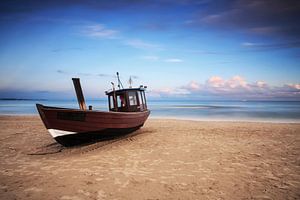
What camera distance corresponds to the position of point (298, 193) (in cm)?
454

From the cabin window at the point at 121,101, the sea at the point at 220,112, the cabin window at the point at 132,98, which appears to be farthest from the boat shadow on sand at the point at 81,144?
the sea at the point at 220,112

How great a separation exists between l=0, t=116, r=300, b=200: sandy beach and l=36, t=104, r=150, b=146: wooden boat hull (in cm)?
56

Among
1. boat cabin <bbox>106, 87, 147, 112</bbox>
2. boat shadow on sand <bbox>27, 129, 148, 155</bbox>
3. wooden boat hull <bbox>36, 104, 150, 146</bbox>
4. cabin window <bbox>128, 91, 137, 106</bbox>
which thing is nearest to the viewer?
wooden boat hull <bbox>36, 104, 150, 146</bbox>

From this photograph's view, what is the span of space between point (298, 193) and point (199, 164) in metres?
2.56

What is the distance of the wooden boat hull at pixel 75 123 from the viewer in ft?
26.5

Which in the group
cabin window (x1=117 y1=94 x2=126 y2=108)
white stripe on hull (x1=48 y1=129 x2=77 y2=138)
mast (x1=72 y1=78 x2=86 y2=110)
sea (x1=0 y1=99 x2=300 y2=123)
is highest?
mast (x1=72 y1=78 x2=86 y2=110)

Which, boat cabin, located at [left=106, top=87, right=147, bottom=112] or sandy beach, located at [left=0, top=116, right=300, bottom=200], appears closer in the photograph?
sandy beach, located at [left=0, top=116, right=300, bottom=200]

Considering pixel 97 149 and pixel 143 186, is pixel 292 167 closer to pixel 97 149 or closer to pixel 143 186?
pixel 143 186

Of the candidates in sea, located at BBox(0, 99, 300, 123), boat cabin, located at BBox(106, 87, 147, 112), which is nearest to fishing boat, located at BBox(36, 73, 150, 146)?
boat cabin, located at BBox(106, 87, 147, 112)

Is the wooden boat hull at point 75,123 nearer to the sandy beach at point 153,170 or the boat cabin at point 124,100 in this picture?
the sandy beach at point 153,170

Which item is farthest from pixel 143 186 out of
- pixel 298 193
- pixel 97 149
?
pixel 97 149

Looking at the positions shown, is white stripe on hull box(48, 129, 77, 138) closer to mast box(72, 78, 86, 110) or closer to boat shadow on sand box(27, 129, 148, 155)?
boat shadow on sand box(27, 129, 148, 155)

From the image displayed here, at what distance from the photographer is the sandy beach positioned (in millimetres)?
4613

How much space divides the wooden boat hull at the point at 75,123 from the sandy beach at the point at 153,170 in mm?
555
